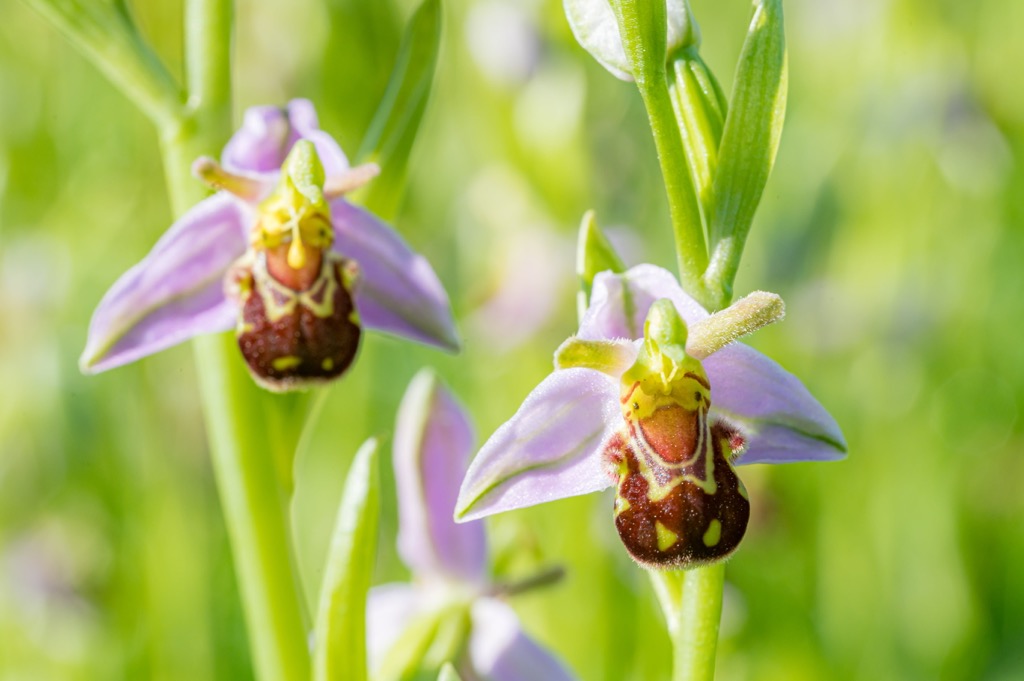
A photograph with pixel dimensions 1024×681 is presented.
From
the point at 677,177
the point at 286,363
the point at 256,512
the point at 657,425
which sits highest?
the point at 677,177

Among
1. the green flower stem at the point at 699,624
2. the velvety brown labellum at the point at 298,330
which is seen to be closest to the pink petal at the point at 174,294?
the velvety brown labellum at the point at 298,330

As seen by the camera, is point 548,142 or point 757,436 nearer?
point 757,436

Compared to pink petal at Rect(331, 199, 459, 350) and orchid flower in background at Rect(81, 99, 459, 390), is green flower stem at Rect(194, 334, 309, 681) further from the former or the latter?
pink petal at Rect(331, 199, 459, 350)

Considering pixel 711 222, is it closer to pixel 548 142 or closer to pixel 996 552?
pixel 548 142

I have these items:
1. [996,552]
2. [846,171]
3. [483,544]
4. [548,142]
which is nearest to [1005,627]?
[996,552]

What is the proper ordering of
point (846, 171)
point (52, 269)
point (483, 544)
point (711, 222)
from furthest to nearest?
point (846, 171)
point (52, 269)
point (483, 544)
point (711, 222)

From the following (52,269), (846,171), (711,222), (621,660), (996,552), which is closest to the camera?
(711,222)

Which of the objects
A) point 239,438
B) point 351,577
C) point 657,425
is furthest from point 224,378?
point 657,425

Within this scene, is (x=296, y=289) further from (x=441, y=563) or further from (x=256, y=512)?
(x=441, y=563)

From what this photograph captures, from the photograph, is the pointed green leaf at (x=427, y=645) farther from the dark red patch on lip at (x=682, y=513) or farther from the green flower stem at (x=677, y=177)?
the green flower stem at (x=677, y=177)
